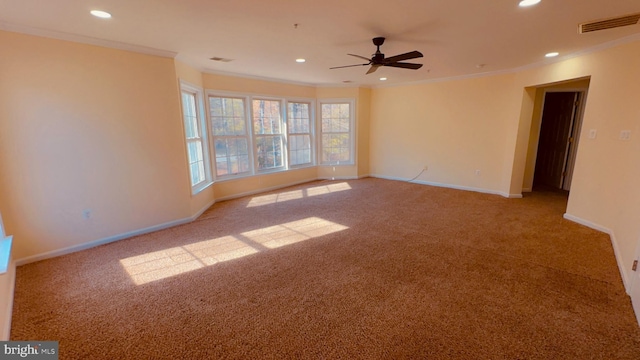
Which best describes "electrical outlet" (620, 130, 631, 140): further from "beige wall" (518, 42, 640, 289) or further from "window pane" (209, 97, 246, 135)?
"window pane" (209, 97, 246, 135)

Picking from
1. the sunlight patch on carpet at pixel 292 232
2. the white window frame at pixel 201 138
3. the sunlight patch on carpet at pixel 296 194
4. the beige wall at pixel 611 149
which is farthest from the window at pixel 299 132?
the beige wall at pixel 611 149

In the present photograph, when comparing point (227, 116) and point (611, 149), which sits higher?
point (227, 116)

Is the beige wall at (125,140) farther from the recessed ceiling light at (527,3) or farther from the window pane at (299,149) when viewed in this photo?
the recessed ceiling light at (527,3)

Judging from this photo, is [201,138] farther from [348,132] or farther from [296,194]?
[348,132]

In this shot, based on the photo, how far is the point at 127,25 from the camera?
2568 millimetres

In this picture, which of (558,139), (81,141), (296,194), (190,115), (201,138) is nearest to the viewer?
(81,141)

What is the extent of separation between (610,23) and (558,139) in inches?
159

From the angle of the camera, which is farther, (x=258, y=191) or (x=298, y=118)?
(x=298, y=118)

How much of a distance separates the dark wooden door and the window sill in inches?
329

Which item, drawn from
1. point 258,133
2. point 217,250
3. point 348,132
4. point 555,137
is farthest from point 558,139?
point 217,250

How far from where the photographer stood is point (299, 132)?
644cm

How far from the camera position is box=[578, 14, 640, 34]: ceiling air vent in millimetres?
2409

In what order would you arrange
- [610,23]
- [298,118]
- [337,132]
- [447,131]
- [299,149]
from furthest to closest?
1. [337,132]
2. [299,149]
3. [298,118]
4. [447,131]
5. [610,23]

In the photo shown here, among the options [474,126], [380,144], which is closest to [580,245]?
[474,126]
